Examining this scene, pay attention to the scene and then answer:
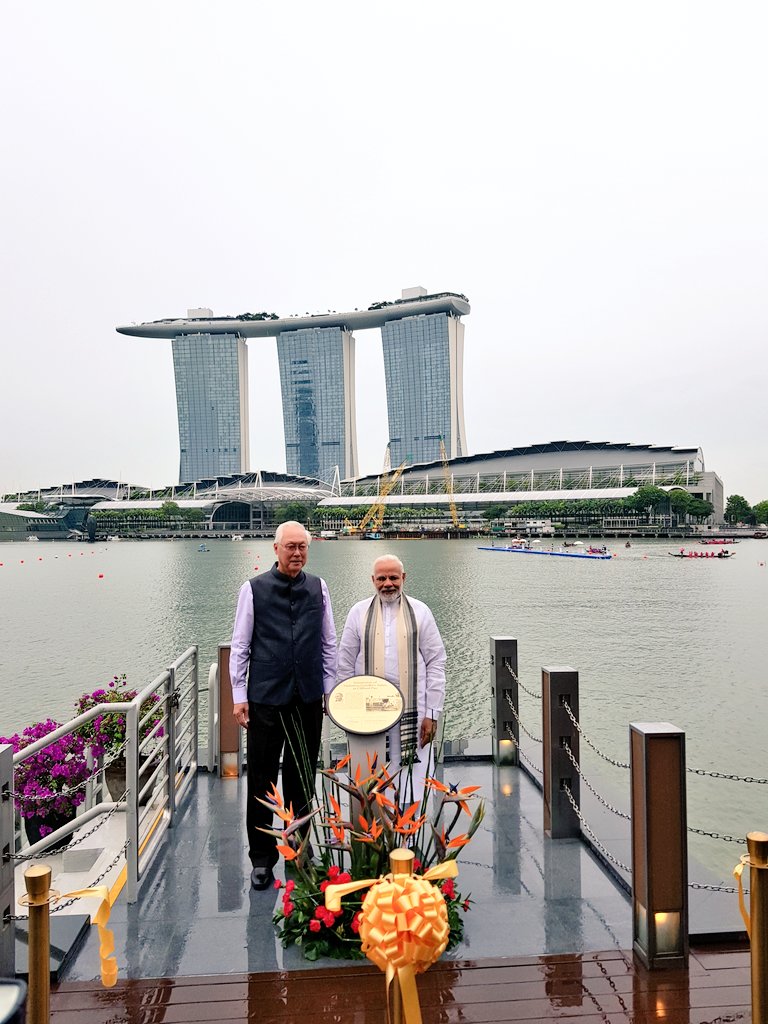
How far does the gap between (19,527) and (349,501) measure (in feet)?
179

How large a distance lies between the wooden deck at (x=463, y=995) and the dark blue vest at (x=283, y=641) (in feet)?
4.01

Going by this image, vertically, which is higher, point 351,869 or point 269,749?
point 269,749

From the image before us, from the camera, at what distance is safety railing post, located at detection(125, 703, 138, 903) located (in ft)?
11.1

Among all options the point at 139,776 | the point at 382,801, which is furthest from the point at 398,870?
the point at 139,776

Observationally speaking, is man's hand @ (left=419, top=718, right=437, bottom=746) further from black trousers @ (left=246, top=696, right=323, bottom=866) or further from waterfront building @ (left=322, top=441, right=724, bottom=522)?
waterfront building @ (left=322, top=441, right=724, bottom=522)

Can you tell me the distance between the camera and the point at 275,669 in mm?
3586

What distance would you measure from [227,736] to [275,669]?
2.18 metres

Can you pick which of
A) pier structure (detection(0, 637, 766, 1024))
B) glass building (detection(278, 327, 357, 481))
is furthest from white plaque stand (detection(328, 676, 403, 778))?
glass building (detection(278, 327, 357, 481))

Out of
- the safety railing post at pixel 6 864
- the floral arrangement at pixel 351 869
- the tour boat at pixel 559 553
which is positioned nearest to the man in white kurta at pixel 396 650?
the floral arrangement at pixel 351 869

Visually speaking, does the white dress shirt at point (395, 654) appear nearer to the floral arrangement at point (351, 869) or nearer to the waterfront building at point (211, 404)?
the floral arrangement at point (351, 869)

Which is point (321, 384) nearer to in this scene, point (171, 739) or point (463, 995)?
point (171, 739)

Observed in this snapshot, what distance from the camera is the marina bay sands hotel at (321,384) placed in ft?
498

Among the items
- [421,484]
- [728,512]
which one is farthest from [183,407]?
[728,512]

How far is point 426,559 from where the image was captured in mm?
54125
